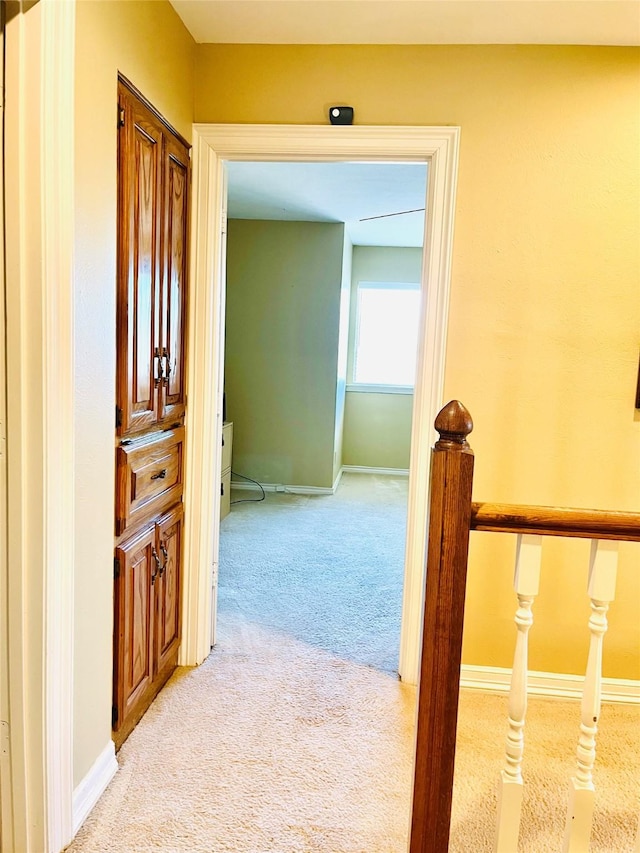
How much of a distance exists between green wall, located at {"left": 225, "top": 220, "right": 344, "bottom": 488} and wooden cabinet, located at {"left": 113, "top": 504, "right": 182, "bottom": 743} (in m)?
3.10

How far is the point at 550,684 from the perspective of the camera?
231 cm

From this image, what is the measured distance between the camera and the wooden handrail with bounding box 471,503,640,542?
1.05 meters

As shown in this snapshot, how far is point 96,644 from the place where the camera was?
163 centimetres

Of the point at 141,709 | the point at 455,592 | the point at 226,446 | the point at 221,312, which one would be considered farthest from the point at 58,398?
the point at 226,446

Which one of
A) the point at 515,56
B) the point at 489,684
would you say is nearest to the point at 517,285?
the point at 515,56

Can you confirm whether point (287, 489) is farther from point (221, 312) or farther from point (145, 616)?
point (145, 616)

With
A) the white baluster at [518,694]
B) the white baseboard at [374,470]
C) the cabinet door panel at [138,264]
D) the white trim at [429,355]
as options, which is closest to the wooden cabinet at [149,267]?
the cabinet door panel at [138,264]

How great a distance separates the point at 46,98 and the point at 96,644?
140 cm

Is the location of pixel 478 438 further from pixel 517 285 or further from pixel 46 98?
pixel 46 98

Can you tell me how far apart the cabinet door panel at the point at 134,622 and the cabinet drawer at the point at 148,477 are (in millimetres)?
88

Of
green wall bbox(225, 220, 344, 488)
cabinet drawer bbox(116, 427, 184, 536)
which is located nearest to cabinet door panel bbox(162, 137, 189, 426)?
cabinet drawer bbox(116, 427, 184, 536)

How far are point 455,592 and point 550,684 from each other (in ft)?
5.09

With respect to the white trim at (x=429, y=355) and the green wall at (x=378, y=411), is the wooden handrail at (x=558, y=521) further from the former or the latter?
the green wall at (x=378, y=411)

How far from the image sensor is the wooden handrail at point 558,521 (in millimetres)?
1048
